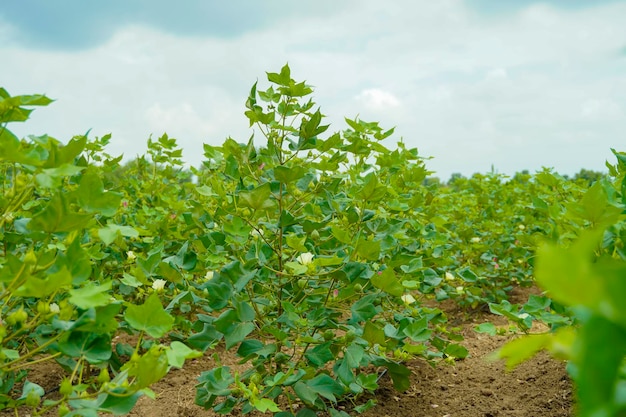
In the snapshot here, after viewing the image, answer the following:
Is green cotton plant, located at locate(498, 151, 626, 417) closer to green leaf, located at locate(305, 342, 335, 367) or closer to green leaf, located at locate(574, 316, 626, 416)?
green leaf, located at locate(574, 316, 626, 416)

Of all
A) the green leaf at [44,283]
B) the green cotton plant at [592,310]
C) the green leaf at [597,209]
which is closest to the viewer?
the green cotton plant at [592,310]

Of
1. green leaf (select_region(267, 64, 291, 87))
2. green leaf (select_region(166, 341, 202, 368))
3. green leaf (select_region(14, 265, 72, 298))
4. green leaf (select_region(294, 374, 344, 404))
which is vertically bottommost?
green leaf (select_region(294, 374, 344, 404))

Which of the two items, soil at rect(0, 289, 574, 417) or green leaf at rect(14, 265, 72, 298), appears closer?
green leaf at rect(14, 265, 72, 298)

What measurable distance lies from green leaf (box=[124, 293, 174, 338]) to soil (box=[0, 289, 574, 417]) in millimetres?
1447

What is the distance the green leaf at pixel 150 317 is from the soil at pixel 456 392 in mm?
1447

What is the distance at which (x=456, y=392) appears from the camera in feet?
9.74

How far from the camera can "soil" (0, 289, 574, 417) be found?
270 cm

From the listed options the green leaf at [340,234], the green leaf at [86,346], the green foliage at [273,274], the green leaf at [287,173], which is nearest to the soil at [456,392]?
the green foliage at [273,274]

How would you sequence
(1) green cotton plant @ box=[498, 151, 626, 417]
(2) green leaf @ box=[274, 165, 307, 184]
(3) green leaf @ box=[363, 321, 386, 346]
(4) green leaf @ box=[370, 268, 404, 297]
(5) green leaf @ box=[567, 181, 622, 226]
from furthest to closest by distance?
1. (3) green leaf @ box=[363, 321, 386, 346]
2. (4) green leaf @ box=[370, 268, 404, 297]
3. (2) green leaf @ box=[274, 165, 307, 184]
4. (5) green leaf @ box=[567, 181, 622, 226]
5. (1) green cotton plant @ box=[498, 151, 626, 417]

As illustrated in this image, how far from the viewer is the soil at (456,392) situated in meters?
2.70

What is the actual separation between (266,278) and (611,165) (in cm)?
143

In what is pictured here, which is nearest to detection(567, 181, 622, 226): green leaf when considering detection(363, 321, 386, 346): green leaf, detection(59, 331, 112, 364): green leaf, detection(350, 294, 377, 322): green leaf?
detection(350, 294, 377, 322): green leaf

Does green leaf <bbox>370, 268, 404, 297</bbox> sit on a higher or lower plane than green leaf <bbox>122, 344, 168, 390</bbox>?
higher

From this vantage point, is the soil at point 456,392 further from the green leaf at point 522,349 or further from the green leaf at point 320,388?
the green leaf at point 522,349
